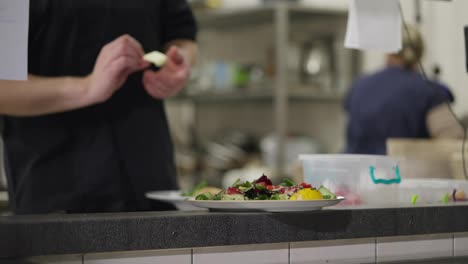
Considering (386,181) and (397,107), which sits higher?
(397,107)

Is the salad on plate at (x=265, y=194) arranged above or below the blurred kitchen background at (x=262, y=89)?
below

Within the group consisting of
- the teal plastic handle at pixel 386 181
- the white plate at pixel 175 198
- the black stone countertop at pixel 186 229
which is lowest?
the black stone countertop at pixel 186 229

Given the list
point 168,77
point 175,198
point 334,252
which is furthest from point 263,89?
point 334,252

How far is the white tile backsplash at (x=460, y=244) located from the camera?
60.8 inches

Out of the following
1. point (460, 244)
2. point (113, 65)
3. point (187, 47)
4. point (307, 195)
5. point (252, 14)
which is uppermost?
point (252, 14)

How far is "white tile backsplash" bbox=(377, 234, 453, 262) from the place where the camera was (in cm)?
146

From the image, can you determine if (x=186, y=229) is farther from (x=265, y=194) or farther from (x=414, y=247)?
(x=414, y=247)

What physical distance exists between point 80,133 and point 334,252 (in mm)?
784

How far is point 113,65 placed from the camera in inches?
64.7

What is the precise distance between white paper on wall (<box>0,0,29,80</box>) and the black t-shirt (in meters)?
0.49

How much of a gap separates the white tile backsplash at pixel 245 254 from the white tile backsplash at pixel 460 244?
1.37 feet

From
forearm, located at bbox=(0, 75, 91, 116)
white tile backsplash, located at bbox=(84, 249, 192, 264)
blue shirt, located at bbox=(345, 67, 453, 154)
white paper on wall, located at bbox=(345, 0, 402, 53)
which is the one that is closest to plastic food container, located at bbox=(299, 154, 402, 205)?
white paper on wall, located at bbox=(345, 0, 402, 53)

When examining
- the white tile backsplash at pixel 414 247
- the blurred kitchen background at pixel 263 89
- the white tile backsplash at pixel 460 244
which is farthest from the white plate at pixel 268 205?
the blurred kitchen background at pixel 263 89

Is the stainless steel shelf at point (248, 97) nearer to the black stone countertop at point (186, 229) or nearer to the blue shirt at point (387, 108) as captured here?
the blue shirt at point (387, 108)
